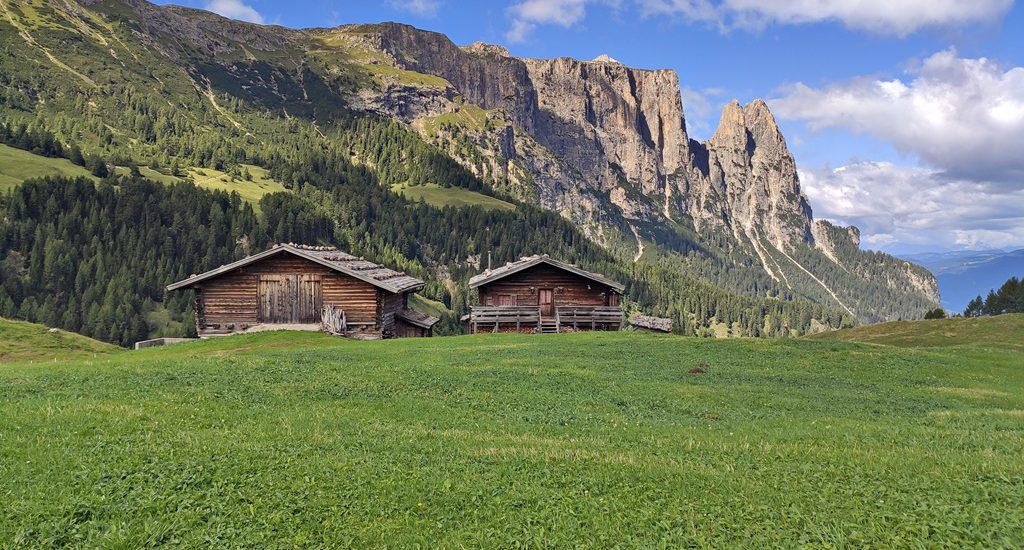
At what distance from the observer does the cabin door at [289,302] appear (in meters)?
46.7

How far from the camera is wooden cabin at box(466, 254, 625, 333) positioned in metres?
52.8

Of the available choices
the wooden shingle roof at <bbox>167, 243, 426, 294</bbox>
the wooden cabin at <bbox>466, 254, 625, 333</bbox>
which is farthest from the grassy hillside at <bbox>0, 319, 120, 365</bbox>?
the wooden cabin at <bbox>466, 254, 625, 333</bbox>

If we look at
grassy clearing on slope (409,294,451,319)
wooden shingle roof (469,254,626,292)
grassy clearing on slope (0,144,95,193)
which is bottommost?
grassy clearing on slope (409,294,451,319)

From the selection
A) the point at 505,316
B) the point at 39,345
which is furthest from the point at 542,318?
the point at 39,345

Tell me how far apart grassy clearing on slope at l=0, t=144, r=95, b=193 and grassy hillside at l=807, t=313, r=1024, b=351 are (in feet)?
478

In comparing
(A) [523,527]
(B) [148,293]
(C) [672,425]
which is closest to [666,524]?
(A) [523,527]

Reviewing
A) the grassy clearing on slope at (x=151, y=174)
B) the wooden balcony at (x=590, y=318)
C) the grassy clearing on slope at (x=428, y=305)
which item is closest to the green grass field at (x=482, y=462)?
the wooden balcony at (x=590, y=318)

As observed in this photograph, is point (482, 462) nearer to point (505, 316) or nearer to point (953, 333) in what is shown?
point (505, 316)

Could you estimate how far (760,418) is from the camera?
Result: 57.7ft

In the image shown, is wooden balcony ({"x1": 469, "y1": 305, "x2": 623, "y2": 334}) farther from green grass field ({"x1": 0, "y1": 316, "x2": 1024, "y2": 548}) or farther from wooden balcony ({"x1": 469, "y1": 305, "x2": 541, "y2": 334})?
green grass field ({"x1": 0, "y1": 316, "x2": 1024, "y2": 548})

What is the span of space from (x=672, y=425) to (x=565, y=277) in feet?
129

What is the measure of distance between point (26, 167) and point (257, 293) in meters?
128

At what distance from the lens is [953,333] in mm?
54906

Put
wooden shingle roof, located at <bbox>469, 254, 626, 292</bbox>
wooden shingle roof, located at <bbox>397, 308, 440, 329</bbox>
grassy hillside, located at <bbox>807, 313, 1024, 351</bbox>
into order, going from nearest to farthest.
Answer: grassy hillside, located at <bbox>807, 313, 1024, 351</bbox>
wooden shingle roof, located at <bbox>469, 254, 626, 292</bbox>
wooden shingle roof, located at <bbox>397, 308, 440, 329</bbox>
